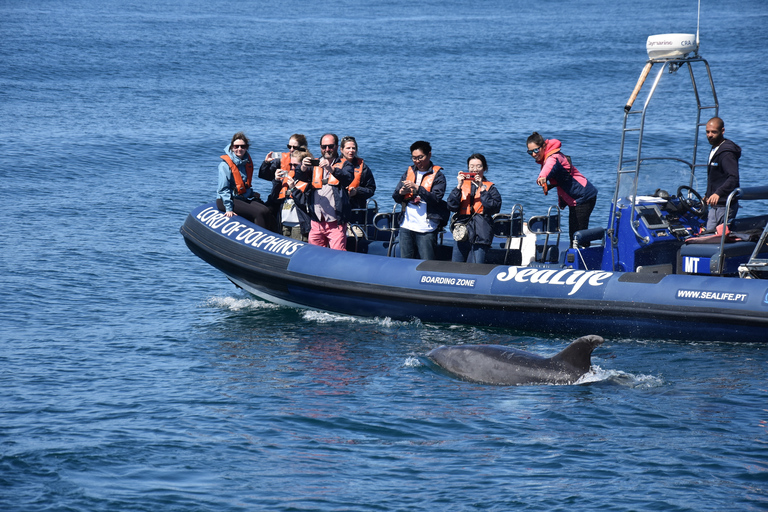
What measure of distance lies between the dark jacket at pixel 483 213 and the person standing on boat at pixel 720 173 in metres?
A: 2.14

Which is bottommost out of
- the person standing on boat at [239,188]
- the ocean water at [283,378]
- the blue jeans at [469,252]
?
the ocean water at [283,378]

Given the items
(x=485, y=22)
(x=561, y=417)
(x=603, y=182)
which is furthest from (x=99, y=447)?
(x=485, y=22)

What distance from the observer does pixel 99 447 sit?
688 centimetres

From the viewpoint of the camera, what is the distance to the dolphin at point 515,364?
7691 millimetres

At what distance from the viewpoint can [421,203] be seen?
31.8 ft

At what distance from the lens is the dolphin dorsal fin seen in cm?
753

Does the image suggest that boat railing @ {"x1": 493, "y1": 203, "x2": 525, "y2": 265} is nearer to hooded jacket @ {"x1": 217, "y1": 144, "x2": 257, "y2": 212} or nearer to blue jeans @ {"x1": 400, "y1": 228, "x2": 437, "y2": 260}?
blue jeans @ {"x1": 400, "y1": 228, "x2": 437, "y2": 260}

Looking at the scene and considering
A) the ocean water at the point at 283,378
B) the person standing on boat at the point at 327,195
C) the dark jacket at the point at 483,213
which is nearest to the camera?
the ocean water at the point at 283,378

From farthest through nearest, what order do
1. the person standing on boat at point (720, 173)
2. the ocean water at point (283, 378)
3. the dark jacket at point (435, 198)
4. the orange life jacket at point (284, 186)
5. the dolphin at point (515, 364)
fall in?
the orange life jacket at point (284, 186) → the dark jacket at point (435, 198) → the person standing on boat at point (720, 173) → the dolphin at point (515, 364) → the ocean water at point (283, 378)

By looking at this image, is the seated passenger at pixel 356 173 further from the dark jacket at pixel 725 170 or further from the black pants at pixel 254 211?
the dark jacket at pixel 725 170


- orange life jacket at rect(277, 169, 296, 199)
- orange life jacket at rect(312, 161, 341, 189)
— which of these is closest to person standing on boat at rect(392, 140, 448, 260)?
orange life jacket at rect(312, 161, 341, 189)

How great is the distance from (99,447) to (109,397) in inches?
46.0

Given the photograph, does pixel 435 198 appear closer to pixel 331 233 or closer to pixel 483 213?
pixel 483 213

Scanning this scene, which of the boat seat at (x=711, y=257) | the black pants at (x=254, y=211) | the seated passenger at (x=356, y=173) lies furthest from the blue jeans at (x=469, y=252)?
the black pants at (x=254, y=211)
